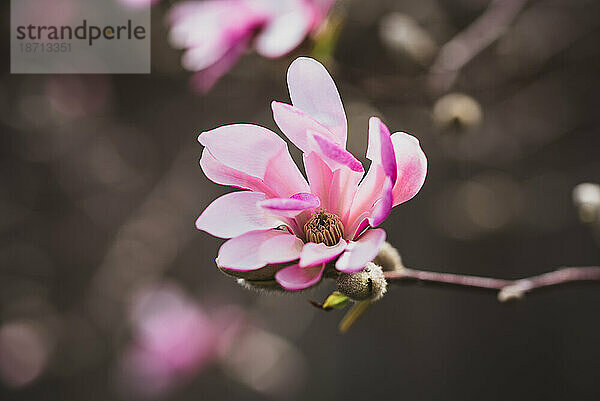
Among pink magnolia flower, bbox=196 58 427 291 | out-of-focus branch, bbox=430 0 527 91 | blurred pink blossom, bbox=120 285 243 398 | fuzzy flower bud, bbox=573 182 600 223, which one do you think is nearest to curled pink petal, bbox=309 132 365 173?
pink magnolia flower, bbox=196 58 427 291

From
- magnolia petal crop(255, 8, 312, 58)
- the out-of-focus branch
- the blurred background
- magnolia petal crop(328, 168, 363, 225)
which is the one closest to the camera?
magnolia petal crop(328, 168, 363, 225)

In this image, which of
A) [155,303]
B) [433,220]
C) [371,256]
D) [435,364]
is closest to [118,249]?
[155,303]

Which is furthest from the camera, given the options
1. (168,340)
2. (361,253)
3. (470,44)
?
(168,340)

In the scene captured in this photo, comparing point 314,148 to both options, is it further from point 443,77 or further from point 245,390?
point 245,390

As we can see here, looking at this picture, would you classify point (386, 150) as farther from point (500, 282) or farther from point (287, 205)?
point (500, 282)

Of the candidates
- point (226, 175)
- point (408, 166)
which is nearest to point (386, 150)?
point (408, 166)

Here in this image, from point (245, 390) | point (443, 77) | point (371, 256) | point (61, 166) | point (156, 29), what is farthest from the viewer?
point (245, 390)

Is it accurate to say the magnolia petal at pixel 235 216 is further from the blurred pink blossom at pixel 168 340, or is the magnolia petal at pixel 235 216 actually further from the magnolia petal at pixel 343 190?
the blurred pink blossom at pixel 168 340

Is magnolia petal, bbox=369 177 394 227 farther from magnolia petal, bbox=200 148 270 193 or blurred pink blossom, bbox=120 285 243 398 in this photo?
blurred pink blossom, bbox=120 285 243 398
